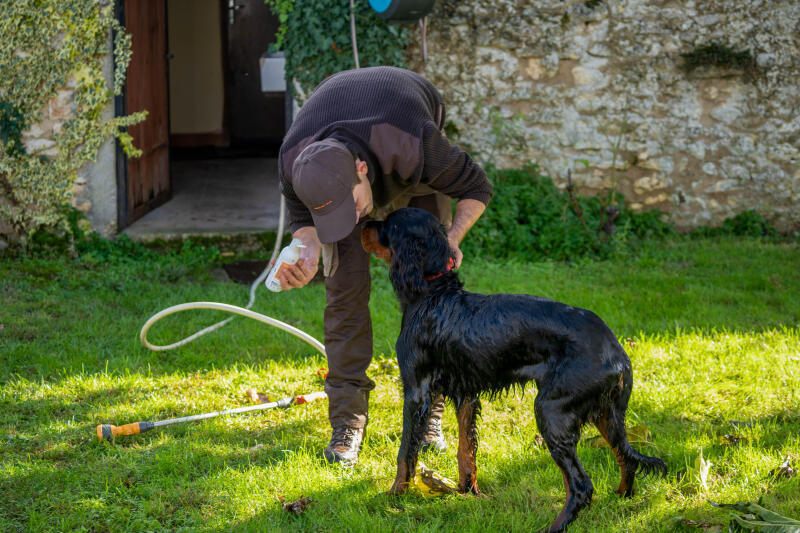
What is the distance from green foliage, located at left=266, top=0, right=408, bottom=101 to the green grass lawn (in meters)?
2.15

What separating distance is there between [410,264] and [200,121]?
10186 mm

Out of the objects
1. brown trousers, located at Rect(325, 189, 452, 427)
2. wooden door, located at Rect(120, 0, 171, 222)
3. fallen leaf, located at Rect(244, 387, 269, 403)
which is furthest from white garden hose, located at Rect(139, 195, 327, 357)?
wooden door, located at Rect(120, 0, 171, 222)

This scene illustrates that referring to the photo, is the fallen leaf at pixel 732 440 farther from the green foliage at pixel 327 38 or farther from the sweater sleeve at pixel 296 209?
the green foliage at pixel 327 38

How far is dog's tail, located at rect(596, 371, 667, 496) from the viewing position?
2.84 metres

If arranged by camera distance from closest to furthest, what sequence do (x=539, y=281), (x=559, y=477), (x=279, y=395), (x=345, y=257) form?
(x=559, y=477)
(x=345, y=257)
(x=279, y=395)
(x=539, y=281)

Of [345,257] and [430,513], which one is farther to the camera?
[345,257]

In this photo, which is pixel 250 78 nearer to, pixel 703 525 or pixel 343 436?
pixel 343 436

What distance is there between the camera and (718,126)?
7598mm

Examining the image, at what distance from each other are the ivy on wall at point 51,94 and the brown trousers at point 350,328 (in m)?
4.32

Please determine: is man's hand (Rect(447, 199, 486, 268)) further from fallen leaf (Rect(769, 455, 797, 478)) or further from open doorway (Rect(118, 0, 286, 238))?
open doorway (Rect(118, 0, 286, 238))

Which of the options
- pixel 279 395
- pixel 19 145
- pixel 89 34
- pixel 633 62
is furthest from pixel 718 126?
pixel 19 145

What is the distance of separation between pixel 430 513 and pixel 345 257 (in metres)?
1.19

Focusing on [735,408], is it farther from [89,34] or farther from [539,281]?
[89,34]

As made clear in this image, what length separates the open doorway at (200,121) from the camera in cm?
760
